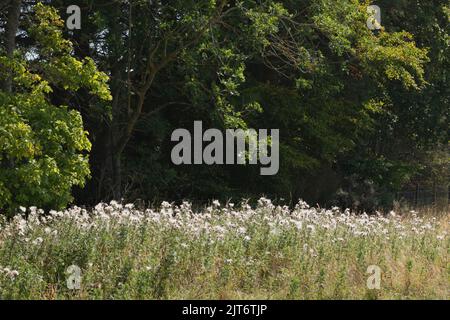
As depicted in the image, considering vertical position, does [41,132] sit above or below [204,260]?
above

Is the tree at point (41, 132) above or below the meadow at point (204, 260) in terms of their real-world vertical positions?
above

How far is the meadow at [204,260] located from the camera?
7691 mm

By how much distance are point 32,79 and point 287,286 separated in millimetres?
6722

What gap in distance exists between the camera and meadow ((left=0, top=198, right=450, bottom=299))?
7.69 m

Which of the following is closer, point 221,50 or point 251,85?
point 221,50

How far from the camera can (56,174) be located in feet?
40.5

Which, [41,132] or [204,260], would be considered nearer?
[204,260]

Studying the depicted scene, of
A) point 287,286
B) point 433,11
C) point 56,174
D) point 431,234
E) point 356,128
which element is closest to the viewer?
point 287,286

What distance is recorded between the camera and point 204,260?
324 inches

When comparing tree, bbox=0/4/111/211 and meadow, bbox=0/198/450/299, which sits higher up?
tree, bbox=0/4/111/211

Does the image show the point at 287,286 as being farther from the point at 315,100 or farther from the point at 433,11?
the point at 433,11

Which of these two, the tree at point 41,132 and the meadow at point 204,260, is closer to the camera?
the meadow at point 204,260

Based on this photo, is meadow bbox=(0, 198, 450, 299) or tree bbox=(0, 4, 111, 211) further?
tree bbox=(0, 4, 111, 211)
